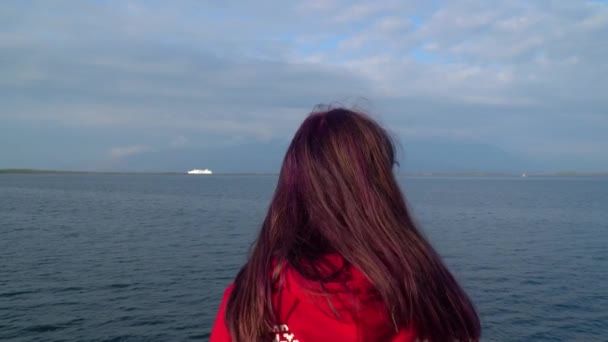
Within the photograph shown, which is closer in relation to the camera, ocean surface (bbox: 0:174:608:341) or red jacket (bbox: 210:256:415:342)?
red jacket (bbox: 210:256:415:342)

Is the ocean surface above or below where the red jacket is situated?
below

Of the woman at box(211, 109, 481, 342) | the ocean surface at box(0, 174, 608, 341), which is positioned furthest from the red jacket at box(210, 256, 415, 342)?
the ocean surface at box(0, 174, 608, 341)

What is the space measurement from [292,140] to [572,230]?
47540 mm

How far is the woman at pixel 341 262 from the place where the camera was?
180cm

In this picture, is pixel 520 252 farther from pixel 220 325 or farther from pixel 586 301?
pixel 220 325

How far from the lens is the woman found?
1.80m

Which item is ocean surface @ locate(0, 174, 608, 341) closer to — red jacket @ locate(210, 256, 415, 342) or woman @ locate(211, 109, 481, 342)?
woman @ locate(211, 109, 481, 342)

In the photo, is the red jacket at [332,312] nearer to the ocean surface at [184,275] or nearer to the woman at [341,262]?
the woman at [341,262]

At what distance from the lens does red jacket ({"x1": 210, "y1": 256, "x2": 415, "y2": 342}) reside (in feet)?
5.72

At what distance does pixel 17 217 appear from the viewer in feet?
147

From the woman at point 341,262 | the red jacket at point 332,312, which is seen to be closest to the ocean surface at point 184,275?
the woman at point 341,262

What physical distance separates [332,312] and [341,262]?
0.75 feet

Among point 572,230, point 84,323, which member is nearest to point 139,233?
point 84,323

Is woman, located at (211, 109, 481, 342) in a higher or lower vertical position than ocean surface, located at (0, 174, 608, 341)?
higher
